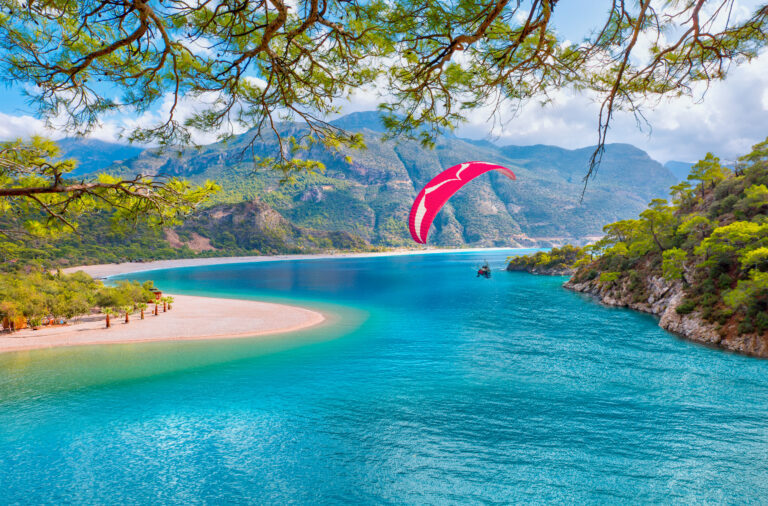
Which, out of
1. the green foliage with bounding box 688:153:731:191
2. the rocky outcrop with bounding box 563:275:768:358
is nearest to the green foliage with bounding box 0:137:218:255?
the rocky outcrop with bounding box 563:275:768:358

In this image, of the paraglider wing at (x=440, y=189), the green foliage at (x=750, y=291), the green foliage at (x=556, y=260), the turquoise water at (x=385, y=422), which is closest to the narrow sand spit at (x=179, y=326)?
the turquoise water at (x=385, y=422)

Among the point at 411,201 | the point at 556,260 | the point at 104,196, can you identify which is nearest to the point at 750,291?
the point at 104,196

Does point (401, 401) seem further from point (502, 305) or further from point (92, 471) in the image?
point (502, 305)

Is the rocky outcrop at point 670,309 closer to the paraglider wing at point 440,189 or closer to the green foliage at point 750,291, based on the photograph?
the green foliage at point 750,291

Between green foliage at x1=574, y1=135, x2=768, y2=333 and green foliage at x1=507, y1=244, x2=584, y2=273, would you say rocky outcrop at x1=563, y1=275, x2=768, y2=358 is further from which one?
green foliage at x1=507, y1=244, x2=584, y2=273

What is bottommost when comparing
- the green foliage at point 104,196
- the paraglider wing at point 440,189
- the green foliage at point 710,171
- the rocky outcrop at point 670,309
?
the rocky outcrop at point 670,309
